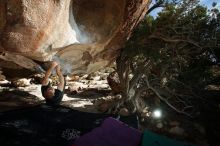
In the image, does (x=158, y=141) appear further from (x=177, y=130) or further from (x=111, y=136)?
(x=177, y=130)

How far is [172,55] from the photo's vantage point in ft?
34.1

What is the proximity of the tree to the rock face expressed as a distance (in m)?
1.12

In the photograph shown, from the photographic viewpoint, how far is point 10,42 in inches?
218

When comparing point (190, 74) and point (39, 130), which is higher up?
point (190, 74)

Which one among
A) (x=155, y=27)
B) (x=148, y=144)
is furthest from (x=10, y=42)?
(x=155, y=27)

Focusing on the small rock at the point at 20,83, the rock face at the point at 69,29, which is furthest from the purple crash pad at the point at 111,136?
the small rock at the point at 20,83

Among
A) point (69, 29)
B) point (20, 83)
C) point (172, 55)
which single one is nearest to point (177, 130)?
point (172, 55)

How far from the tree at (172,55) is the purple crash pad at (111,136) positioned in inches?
206

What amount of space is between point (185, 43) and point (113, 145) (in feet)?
22.1

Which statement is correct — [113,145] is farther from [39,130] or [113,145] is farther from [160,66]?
[160,66]

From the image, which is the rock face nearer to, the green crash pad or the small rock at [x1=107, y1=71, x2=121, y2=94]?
the green crash pad

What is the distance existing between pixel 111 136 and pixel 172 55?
6.50 metres

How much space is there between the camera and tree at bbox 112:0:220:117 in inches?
385

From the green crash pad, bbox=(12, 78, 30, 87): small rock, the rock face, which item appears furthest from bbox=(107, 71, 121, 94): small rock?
the green crash pad
